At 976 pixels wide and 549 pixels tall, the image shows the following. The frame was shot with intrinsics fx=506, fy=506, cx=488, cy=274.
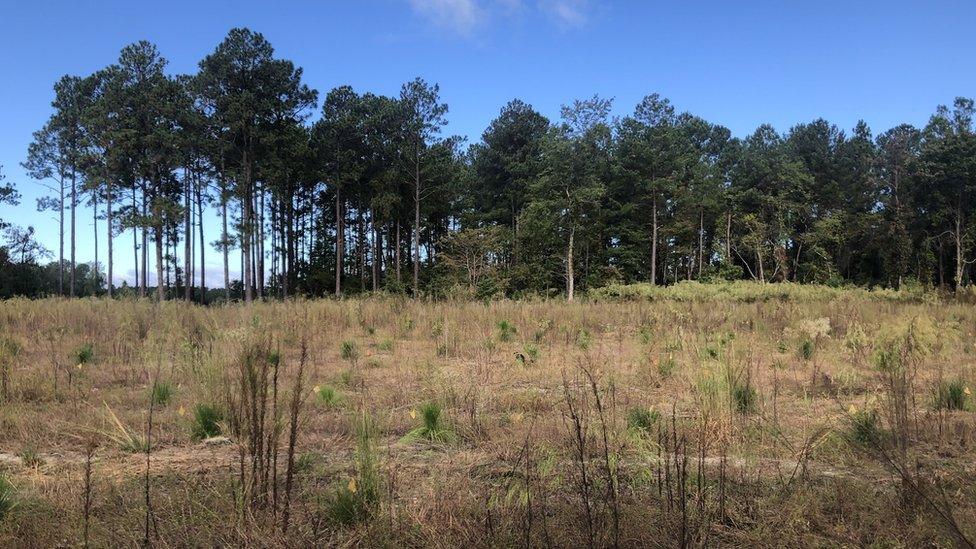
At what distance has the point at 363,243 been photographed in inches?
1809

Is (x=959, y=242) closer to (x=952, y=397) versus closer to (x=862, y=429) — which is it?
(x=952, y=397)

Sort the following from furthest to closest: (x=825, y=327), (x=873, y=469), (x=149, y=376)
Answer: (x=825, y=327), (x=149, y=376), (x=873, y=469)

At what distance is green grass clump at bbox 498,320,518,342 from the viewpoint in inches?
364

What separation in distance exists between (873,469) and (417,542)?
2927 mm

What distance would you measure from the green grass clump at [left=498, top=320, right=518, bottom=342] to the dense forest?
2113 centimetres

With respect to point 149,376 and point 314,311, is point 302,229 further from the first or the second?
point 149,376

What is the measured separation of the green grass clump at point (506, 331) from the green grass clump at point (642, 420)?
5061 mm

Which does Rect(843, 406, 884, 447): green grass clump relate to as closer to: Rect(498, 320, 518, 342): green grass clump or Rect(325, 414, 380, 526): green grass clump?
Rect(325, 414, 380, 526): green grass clump

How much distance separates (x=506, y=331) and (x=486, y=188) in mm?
35534

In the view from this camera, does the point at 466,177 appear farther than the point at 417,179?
Yes

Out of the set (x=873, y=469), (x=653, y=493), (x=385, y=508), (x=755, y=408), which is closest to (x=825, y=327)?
(x=755, y=408)

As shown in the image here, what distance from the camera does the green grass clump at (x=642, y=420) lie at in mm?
3947

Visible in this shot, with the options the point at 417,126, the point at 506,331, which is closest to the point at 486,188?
the point at 417,126

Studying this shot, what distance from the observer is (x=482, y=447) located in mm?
3721
